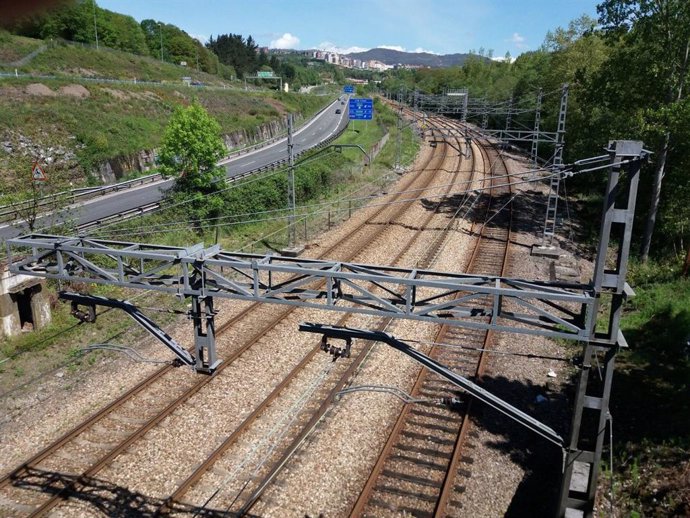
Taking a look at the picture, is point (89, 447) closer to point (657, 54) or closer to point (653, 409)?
point (653, 409)

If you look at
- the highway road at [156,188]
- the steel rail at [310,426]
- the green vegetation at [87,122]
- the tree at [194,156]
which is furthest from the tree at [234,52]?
the steel rail at [310,426]

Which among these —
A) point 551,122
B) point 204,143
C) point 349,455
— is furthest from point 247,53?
point 349,455

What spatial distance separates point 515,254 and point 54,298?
17956 millimetres

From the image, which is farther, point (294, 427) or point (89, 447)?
point (294, 427)

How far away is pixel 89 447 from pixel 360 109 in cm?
3806

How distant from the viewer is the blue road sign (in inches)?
1772

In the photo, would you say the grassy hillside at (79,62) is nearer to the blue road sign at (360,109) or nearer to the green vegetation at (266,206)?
the blue road sign at (360,109)

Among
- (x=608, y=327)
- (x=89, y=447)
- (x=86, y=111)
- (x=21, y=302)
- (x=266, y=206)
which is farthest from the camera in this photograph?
(x=86, y=111)

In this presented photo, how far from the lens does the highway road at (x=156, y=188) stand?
998 inches

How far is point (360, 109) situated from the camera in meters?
45.4

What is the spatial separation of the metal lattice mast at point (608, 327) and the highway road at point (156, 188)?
18.0 metres

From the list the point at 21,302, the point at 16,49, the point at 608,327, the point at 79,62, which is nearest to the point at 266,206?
the point at 21,302

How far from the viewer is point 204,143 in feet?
85.4

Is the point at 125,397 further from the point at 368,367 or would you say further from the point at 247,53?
the point at 247,53
